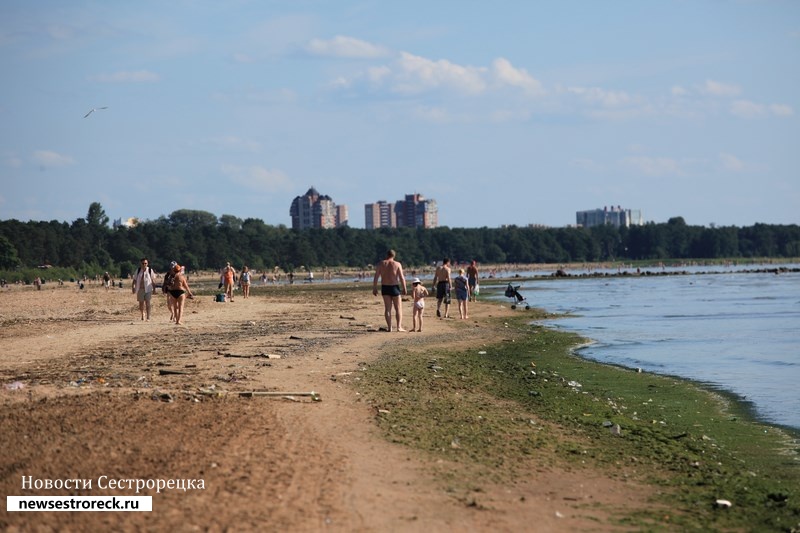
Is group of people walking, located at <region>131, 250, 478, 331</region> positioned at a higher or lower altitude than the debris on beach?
higher

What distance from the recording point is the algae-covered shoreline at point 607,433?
8.59 metres

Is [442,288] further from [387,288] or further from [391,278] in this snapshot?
[391,278]

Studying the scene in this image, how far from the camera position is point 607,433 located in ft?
37.7

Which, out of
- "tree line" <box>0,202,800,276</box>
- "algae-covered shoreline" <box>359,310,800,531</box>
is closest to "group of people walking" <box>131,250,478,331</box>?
"algae-covered shoreline" <box>359,310,800,531</box>

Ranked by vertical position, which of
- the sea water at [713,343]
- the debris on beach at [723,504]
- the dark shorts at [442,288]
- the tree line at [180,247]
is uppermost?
the tree line at [180,247]

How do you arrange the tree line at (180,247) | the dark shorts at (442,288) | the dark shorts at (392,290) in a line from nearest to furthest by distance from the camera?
the dark shorts at (392,290), the dark shorts at (442,288), the tree line at (180,247)

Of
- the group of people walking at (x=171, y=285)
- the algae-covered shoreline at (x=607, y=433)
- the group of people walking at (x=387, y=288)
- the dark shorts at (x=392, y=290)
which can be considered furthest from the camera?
the group of people walking at (x=171, y=285)

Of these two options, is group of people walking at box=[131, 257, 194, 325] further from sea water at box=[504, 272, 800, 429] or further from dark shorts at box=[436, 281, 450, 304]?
sea water at box=[504, 272, 800, 429]

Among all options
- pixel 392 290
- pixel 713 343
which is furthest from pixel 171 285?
pixel 713 343

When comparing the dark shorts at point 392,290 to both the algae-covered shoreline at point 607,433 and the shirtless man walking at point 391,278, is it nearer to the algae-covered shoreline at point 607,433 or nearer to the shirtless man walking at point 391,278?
the shirtless man walking at point 391,278

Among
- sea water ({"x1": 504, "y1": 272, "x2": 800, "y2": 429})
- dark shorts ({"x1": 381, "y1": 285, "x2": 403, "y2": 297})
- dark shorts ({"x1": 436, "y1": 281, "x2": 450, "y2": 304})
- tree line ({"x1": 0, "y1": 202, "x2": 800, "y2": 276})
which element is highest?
tree line ({"x1": 0, "y1": 202, "x2": 800, "y2": 276})

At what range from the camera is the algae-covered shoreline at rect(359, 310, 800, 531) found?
8591 mm

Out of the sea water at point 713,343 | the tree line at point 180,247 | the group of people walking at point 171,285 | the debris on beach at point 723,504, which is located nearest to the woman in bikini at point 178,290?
the group of people walking at point 171,285

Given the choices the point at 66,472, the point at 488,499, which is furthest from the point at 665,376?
the point at 66,472
